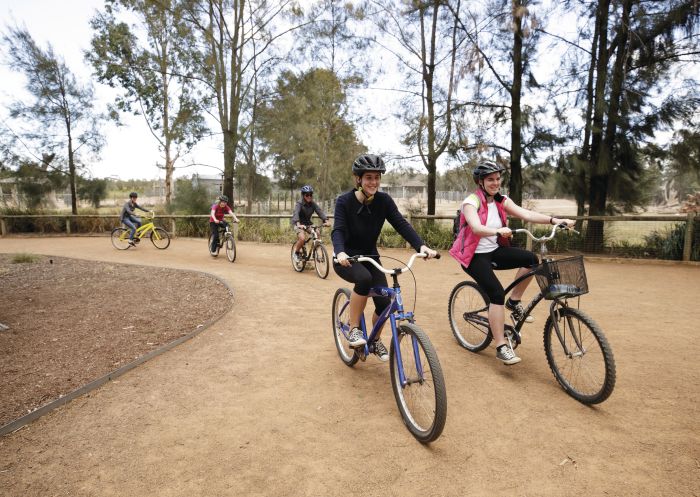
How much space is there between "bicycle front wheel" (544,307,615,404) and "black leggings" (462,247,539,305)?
0.49 metres

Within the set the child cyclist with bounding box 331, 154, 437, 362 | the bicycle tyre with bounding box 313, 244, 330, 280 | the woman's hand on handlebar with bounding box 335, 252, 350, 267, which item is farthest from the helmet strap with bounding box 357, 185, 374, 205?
the bicycle tyre with bounding box 313, 244, 330, 280

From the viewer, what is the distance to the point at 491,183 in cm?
367

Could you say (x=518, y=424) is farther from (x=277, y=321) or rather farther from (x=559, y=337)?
(x=277, y=321)

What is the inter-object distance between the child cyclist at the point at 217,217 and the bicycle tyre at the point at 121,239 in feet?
13.7

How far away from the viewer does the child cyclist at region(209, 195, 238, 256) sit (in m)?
11.1

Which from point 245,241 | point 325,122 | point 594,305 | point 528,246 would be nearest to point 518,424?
point 594,305

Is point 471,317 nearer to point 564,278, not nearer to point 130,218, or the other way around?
point 564,278

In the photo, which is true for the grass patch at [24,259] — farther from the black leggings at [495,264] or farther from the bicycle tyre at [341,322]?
the black leggings at [495,264]

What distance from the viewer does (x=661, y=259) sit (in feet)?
32.9

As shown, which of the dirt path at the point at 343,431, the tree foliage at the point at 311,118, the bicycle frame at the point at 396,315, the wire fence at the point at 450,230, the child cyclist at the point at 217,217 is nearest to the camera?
the dirt path at the point at 343,431

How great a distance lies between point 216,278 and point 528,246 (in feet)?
26.2

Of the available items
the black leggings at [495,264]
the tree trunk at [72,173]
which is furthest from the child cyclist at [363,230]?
the tree trunk at [72,173]

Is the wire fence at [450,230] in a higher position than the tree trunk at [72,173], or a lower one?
lower

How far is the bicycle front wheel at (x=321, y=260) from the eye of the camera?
8.59 meters
